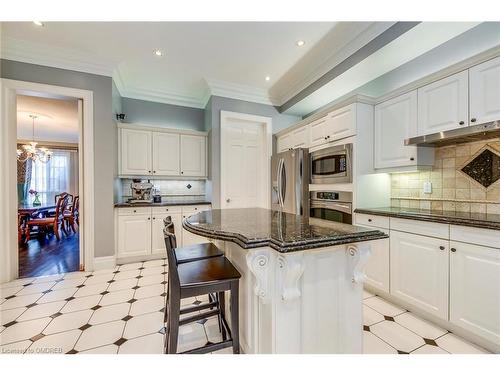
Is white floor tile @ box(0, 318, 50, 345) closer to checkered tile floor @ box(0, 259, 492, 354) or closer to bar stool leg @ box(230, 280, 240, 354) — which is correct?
checkered tile floor @ box(0, 259, 492, 354)

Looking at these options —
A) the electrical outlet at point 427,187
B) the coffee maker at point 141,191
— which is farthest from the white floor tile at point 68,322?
the electrical outlet at point 427,187

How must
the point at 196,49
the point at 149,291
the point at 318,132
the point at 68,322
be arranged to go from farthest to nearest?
the point at 318,132 < the point at 196,49 < the point at 149,291 < the point at 68,322

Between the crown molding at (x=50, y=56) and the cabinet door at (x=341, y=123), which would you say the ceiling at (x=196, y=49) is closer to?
the crown molding at (x=50, y=56)

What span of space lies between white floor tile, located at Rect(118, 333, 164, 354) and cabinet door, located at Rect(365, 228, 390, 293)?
76.6 inches

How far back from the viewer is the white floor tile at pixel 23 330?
5.56 ft

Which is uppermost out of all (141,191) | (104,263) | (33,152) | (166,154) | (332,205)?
(33,152)

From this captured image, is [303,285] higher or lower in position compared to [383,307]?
higher

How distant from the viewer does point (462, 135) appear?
181 cm

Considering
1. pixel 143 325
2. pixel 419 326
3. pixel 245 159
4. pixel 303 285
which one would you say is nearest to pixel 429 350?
pixel 419 326

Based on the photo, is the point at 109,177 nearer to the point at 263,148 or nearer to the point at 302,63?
the point at 263,148

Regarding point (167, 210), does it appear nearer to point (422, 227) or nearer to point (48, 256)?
point (48, 256)

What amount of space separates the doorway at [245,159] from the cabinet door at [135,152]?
1.24m

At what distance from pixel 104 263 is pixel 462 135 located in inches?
166
